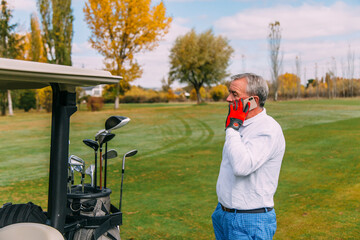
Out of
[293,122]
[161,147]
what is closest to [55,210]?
[161,147]

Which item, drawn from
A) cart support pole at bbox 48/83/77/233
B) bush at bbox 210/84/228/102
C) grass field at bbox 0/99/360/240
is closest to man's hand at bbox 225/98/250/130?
cart support pole at bbox 48/83/77/233

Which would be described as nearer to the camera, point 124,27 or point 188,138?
point 188,138

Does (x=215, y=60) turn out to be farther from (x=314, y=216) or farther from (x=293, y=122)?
(x=314, y=216)

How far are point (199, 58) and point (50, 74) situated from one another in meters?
43.4

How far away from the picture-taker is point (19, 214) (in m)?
2.42

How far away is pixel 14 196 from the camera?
6855mm

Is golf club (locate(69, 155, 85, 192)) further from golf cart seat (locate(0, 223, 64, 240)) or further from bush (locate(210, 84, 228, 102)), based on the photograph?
bush (locate(210, 84, 228, 102))

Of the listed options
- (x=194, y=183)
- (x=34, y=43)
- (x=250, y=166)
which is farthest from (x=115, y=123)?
(x=34, y=43)

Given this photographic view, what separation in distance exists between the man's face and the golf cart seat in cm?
126

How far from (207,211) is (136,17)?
31277 millimetres

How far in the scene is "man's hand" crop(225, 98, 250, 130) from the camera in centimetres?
233

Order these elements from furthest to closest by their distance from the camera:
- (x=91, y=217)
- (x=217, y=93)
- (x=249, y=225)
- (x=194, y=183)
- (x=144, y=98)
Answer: (x=144, y=98)
(x=217, y=93)
(x=194, y=183)
(x=91, y=217)
(x=249, y=225)

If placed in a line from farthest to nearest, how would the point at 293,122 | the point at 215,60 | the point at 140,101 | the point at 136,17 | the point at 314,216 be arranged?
the point at 140,101 < the point at 215,60 < the point at 136,17 < the point at 293,122 < the point at 314,216

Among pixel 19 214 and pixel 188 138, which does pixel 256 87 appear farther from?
pixel 188 138
